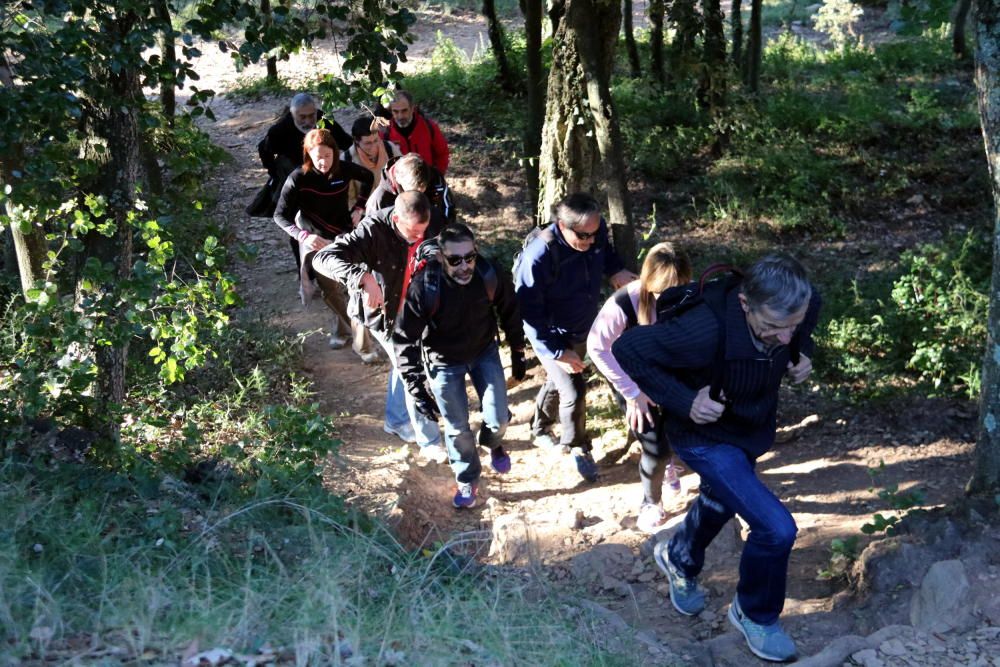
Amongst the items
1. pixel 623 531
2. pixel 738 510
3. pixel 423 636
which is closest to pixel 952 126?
pixel 623 531

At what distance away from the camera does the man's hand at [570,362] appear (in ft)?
19.4

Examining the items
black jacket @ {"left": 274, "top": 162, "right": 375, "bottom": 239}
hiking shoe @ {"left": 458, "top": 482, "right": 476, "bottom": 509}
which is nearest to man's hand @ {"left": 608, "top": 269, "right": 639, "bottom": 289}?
hiking shoe @ {"left": 458, "top": 482, "right": 476, "bottom": 509}

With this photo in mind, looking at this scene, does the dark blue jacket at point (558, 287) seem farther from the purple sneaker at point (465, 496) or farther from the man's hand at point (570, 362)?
the purple sneaker at point (465, 496)

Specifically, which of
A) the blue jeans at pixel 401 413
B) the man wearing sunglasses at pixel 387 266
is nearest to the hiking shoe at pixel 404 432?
the blue jeans at pixel 401 413

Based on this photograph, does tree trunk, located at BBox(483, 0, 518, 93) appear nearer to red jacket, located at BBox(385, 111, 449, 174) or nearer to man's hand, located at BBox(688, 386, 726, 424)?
red jacket, located at BBox(385, 111, 449, 174)

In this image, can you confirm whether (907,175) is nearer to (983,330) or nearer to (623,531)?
(983,330)

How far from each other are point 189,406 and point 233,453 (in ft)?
7.08

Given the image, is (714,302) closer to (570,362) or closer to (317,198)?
(570,362)

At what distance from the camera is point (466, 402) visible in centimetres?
579

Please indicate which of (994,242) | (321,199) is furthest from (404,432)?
(994,242)

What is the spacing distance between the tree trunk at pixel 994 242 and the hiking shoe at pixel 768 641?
1370mm

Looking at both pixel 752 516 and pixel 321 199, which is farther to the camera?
pixel 321 199

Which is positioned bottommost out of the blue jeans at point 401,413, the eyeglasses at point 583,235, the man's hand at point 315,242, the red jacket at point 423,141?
the blue jeans at point 401,413

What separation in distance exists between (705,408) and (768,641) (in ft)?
3.83
